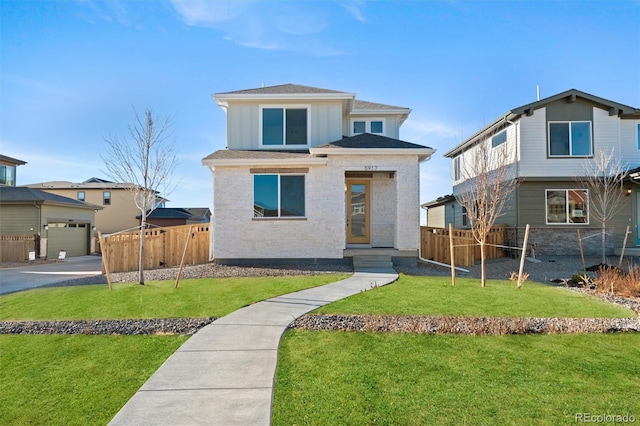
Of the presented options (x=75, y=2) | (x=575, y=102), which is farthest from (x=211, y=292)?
(x=575, y=102)

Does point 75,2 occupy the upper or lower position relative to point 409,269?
upper

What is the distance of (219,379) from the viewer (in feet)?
13.6

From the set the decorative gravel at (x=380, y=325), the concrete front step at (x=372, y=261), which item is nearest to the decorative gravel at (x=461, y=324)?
the decorative gravel at (x=380, y=325)

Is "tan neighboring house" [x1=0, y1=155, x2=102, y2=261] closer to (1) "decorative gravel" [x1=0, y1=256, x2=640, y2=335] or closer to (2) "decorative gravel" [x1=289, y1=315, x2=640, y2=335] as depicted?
(1) "decorative gravel" [x1=0, y1=256, x2=640, y2=335]

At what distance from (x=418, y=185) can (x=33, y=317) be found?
11.5 metres

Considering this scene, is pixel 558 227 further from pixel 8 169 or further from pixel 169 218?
pixel 8 169

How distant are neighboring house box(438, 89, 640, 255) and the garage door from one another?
26745mm

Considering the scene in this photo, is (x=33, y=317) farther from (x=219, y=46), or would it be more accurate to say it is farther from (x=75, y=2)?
(x=219, y=46)

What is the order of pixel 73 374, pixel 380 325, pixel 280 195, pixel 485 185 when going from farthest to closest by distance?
1. pixel 280 195
2. pixel 485 185
3. pixel 380 325
4. pixel 73 374

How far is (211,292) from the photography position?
29.2 feet

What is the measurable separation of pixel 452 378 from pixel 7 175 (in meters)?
36.0

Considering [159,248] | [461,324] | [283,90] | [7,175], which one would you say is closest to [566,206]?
[283,90]

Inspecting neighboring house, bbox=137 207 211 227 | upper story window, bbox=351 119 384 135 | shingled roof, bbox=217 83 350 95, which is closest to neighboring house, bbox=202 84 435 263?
shingled roof, bbox=217 83 350 95

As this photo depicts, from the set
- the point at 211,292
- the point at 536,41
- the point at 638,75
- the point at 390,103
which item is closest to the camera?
the point at 211,292
